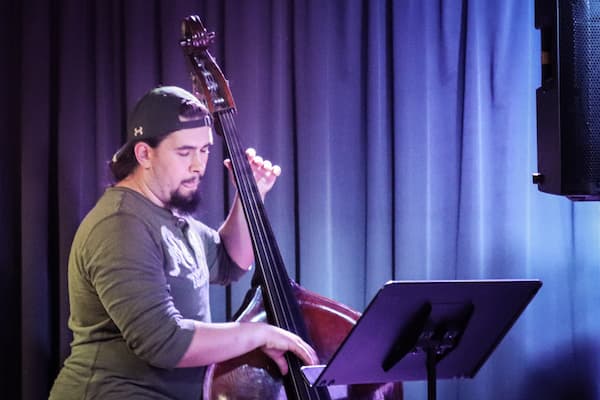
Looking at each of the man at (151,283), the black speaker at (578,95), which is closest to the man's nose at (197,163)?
the man at (151,283)

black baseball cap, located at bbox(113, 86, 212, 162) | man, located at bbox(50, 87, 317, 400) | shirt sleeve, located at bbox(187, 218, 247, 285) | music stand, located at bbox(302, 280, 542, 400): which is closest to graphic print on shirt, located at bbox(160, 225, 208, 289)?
man, located at bbox(50, 87, 317, 400)

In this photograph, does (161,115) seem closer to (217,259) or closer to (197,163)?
(197,163)

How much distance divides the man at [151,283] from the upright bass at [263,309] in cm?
4

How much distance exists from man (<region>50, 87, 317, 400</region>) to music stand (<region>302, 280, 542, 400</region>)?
0.20 metres

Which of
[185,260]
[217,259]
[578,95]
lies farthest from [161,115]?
[578,95]

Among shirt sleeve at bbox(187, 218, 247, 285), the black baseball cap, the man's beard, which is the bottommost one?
shirt sleeve at bbox(187, 218, 247, 285)

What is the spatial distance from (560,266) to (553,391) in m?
0.43

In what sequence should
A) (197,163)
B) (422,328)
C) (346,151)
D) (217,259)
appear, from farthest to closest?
(346,151) < (217,259) < (197,163) < (422,328)

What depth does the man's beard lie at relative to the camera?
6.93ft

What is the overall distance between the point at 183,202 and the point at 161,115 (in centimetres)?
23

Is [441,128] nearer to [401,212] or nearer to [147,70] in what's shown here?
[401,212]

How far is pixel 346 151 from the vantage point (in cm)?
287

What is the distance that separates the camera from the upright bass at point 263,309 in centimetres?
187

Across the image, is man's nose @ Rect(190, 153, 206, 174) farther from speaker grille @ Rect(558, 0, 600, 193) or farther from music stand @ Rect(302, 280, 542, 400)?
speaker grille @ Rect(558, 0, 600, 193)
